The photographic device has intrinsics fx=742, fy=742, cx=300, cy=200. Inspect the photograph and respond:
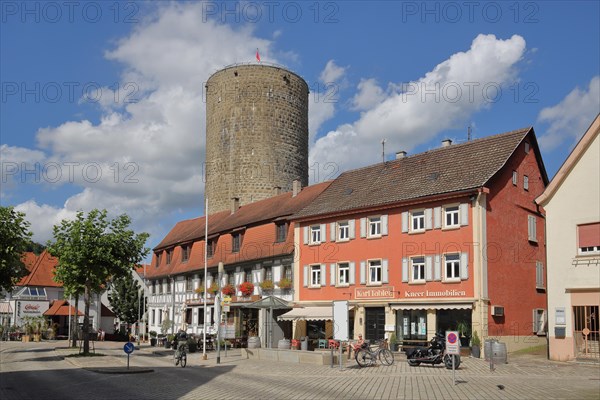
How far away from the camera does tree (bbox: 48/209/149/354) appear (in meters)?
35.9

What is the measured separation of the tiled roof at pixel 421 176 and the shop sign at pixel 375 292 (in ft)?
14.7

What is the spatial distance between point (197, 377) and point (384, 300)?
1572 centimetres

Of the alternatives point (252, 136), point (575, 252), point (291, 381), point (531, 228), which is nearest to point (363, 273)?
point (531, 228)

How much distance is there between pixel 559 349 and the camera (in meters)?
30.7

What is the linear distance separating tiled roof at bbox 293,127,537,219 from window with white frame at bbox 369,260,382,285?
3115mm

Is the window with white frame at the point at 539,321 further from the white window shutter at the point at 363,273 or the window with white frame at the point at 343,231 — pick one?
the window with white frame at the point at 343,231

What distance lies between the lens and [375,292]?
3931 centimetres

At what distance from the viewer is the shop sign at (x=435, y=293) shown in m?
35.5

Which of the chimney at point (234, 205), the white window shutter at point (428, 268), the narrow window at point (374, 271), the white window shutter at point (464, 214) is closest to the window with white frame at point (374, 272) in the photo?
the narrow window at point (374, 271)

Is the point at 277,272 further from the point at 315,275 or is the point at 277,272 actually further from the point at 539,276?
the point at 539,276

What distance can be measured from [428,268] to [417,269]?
923 millimetres

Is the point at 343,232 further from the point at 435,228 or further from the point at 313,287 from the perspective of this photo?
the point at 435,228

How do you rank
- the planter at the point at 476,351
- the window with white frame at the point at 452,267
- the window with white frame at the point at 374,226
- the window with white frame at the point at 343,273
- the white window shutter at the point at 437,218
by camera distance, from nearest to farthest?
the planter at the point at 476,351 < the window with white frame at the point at 452,267 < the white window shutter at the point at 437,218 < the window with white frame at the point at 374,226 < the window with white frame at the point at 343,273

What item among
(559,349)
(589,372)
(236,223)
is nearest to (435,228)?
(559,349)
